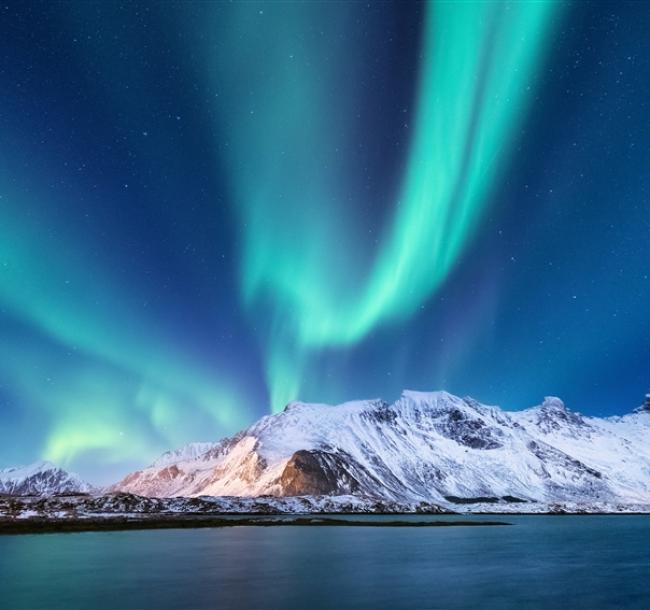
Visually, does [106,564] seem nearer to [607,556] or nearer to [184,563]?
[184,563]

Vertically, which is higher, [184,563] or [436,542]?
[436,542]

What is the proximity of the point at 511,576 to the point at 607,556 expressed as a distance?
3194 centimetres

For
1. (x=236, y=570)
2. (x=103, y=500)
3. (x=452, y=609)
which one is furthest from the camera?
(x=103, y=500)

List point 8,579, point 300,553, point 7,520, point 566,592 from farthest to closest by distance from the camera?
1. point 7,520
2. point 300,553
3. point 8,579
4. point 566,592

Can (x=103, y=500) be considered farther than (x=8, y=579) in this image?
Yes

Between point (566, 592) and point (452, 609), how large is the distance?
44.3 ft

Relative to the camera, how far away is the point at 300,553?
233 ft

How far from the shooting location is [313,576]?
50.2 meters

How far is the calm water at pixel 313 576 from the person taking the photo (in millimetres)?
38469

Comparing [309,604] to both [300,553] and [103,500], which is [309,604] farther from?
[103,500]

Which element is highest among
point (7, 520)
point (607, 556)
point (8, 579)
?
point (7, 520)

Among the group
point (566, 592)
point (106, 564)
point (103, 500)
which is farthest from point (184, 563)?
point (103, 500)

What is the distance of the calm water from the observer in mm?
38469

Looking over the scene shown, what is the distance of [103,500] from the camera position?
169375 mm
